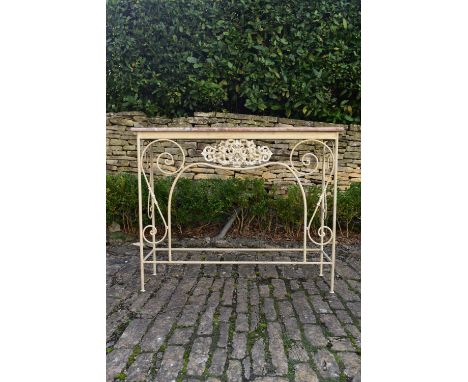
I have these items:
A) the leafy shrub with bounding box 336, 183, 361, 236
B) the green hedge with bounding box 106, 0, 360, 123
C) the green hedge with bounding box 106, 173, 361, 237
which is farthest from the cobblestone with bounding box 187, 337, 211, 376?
the green hedge with bounding box 106, 0, 360, 123

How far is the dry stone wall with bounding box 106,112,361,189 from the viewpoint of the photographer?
3.74 meters

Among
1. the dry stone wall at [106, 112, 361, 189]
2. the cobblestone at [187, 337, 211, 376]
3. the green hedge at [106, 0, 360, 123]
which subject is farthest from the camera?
the dry stone wall at [106, 112, 361, 189]

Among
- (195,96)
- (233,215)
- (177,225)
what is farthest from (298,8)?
(177,225)

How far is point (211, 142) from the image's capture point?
12.6 feet

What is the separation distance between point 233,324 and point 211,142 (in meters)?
2.23

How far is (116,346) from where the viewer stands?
6.01 ft

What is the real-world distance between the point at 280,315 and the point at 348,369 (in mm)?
595

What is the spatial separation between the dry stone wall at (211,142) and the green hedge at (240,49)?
0.64ft

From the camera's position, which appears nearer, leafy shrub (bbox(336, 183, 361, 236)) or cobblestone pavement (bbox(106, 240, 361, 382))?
cobblestone pavement (bbox(106, 240, 361, 382))

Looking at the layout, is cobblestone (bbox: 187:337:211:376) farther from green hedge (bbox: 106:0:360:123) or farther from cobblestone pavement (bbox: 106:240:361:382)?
green hedge (bbox: 106:0:360:123)

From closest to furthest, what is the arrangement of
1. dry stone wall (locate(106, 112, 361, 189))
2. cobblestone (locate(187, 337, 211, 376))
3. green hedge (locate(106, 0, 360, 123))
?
cobblestone (locate(187, 337, 211, 376)) → green hedge (locate(106, 0, 360, 123)) → dry stone wall (locate(106, 112, 361, 189))

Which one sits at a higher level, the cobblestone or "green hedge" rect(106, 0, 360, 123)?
"green hedge" rect(106, 0, 360, 123)

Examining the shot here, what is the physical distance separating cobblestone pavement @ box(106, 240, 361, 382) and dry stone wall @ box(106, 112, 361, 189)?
→ 42.7 inches

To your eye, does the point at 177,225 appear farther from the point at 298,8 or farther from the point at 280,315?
the point at 298,8
